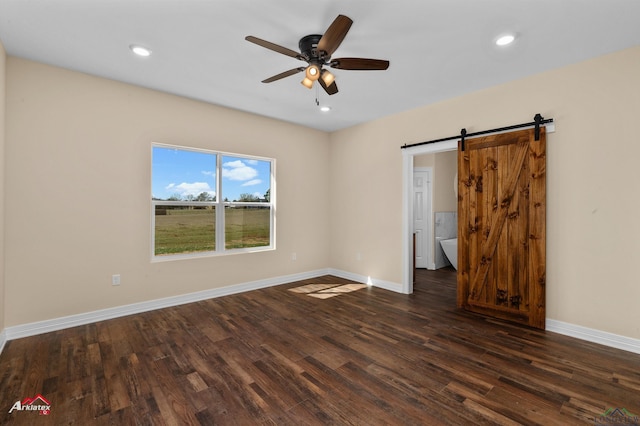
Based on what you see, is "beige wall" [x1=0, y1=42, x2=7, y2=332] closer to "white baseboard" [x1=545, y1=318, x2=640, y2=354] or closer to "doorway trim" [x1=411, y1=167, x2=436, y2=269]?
"white baseboard" [x1=545, y1=318, x2=640, y2=354]

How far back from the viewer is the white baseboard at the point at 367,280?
461cm

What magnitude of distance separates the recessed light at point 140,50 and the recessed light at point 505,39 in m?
3.22

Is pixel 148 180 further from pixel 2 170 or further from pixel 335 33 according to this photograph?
pixel 335 33

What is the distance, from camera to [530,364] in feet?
7.95

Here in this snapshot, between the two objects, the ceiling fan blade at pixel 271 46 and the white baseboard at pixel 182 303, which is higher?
the ceiling fan blade at pixel 271 46

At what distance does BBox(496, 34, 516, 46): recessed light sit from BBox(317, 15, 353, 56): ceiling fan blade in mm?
1479

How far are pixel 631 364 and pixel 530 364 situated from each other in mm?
855

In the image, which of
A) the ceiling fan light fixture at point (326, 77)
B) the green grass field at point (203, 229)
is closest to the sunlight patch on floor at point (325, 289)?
the green grass field at point (203, 229)

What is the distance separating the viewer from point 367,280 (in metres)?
5.04

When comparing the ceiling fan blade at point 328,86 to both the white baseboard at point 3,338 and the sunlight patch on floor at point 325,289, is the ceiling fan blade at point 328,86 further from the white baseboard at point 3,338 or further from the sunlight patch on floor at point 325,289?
the white baseboard at point 3,338

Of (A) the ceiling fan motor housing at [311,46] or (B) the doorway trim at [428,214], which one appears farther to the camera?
(B) the doorway trim at [428,214]

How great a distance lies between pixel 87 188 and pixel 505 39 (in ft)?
14.7

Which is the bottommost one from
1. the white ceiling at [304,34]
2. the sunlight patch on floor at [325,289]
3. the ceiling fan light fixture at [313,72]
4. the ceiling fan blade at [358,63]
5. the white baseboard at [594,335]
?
the sunlight patch on floor at [325,289]

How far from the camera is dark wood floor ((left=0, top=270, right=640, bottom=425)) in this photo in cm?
186
